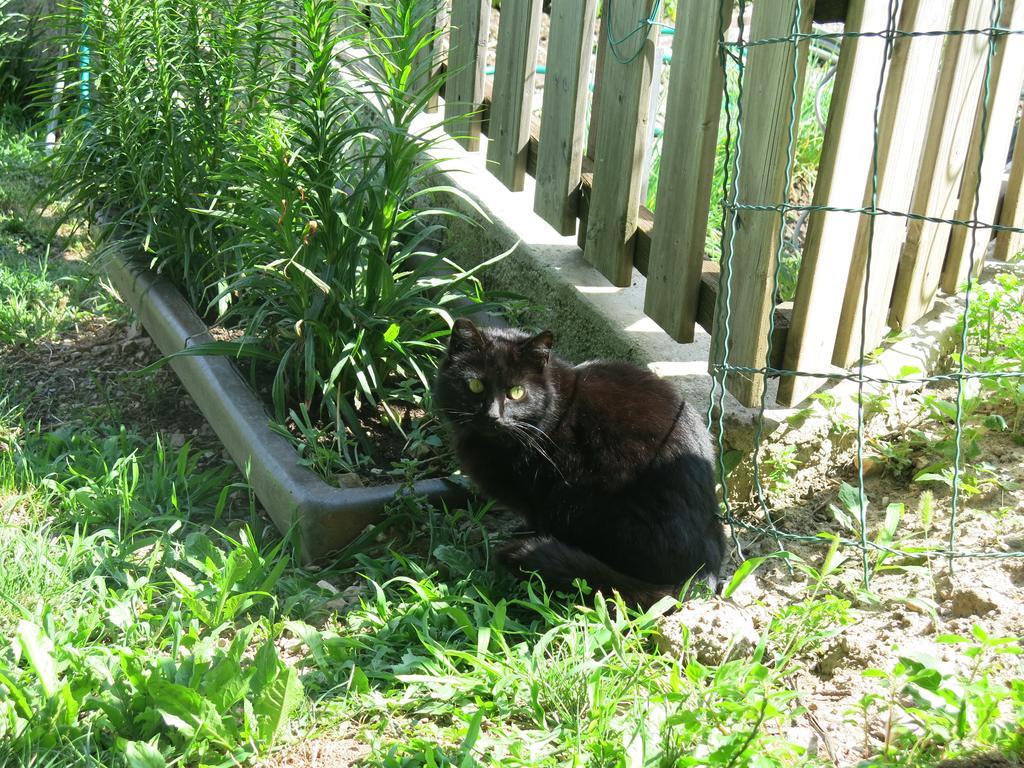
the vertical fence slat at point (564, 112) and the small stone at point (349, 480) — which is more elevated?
the vertical fence slat at point (564, 112)

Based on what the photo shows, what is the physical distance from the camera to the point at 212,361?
3.49 metres

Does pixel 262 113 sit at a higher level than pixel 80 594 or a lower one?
higher

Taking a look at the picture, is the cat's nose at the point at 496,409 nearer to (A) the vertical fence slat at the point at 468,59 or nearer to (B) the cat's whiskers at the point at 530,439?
(B) the cat's whiskers at the point at 530,439

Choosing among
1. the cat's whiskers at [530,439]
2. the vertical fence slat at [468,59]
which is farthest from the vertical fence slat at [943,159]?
the vertical fence slat at [468,59]

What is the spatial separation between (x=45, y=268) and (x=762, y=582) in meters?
3.72

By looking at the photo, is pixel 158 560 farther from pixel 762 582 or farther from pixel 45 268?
pixel 45 268

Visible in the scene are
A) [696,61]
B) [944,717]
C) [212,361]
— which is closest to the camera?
[944,717]

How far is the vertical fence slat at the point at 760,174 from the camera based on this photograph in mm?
2604

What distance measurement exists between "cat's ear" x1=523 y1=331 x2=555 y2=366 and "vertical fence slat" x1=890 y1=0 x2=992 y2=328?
3.89ft

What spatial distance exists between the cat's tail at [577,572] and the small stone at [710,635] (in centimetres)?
12

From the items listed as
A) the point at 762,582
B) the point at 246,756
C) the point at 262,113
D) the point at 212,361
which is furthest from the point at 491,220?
the point at 246,756

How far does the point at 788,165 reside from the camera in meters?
2.68

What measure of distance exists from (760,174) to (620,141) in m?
0.74

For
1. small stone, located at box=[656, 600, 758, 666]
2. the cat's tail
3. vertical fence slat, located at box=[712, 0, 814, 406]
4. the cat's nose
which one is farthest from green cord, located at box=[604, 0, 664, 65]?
small stone, located at box=[656, 600, 758, 666]
